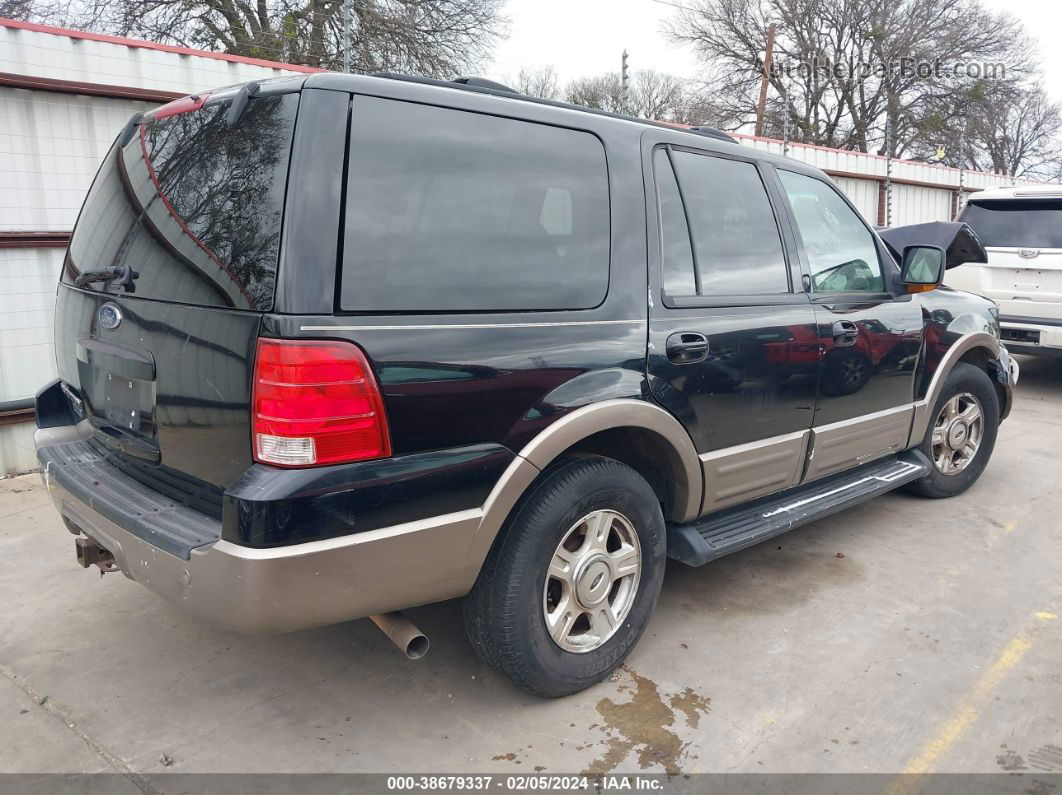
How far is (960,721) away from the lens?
2766mm

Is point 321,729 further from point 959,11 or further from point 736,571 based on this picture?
point 959,11

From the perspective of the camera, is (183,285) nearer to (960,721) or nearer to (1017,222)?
(960,721)

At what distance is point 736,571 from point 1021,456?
3.28 m

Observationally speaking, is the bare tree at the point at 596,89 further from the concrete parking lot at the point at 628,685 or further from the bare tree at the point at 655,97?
the concrete parking lot at the point at 628,685

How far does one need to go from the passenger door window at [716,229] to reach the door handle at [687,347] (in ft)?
0.55

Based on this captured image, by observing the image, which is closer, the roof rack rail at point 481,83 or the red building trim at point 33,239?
the roof rack rail at point 481,83

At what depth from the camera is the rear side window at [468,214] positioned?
2260 millimetres

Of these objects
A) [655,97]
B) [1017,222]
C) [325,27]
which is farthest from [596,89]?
[1017,222]

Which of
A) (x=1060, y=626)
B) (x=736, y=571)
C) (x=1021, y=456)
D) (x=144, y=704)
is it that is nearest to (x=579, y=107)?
(x=736, y=571)

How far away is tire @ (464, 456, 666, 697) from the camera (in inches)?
102

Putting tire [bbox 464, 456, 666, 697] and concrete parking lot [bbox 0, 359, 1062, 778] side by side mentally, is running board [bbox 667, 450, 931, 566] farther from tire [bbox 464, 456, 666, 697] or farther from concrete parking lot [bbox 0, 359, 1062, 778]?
concrete parking lot [bbox 0, 359, 1062, 778]

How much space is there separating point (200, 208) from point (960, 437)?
4332mm

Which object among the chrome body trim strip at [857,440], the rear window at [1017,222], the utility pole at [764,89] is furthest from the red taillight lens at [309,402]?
the utility pole at [764,89]

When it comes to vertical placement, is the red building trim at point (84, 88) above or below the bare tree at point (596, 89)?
below
